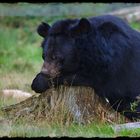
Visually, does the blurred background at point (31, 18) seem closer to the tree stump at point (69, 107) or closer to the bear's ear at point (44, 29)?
the bear's ear at point (44, 29)

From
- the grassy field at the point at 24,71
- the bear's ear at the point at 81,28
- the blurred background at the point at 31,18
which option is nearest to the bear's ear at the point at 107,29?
the bear's ear at the point at 81,28

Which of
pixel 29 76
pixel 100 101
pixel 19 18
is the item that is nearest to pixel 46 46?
pixel 100 101

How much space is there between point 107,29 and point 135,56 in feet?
1.51

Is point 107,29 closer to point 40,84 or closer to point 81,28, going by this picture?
point 81,28

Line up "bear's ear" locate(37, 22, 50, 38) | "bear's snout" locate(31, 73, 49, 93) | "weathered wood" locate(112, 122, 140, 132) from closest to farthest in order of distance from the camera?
"weathered wood" locate(112, 122, 140, 132) < "bear's snout" locate(31, 73, 49, 93) < "bear's ear" locate(37, 22, 50, 38)

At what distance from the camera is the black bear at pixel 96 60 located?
7.54m

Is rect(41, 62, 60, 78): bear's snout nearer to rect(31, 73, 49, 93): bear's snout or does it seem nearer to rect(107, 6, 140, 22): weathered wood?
rect(31, 73, 49, 93): bear's snout

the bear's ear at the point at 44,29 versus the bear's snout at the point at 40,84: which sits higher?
the bear's ear at the point at 44,29

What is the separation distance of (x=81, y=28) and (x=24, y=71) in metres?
5.10

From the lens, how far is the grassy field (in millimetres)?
6776

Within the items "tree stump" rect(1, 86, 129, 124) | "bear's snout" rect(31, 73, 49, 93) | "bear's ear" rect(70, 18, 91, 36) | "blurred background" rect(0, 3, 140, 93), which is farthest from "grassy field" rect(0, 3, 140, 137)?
"bear's ear" rect(70, 18, 91, 36)

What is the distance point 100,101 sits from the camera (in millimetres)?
7672

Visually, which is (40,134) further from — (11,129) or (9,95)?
(9,95)

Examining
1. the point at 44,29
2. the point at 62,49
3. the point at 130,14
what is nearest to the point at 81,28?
the point at 62,49
